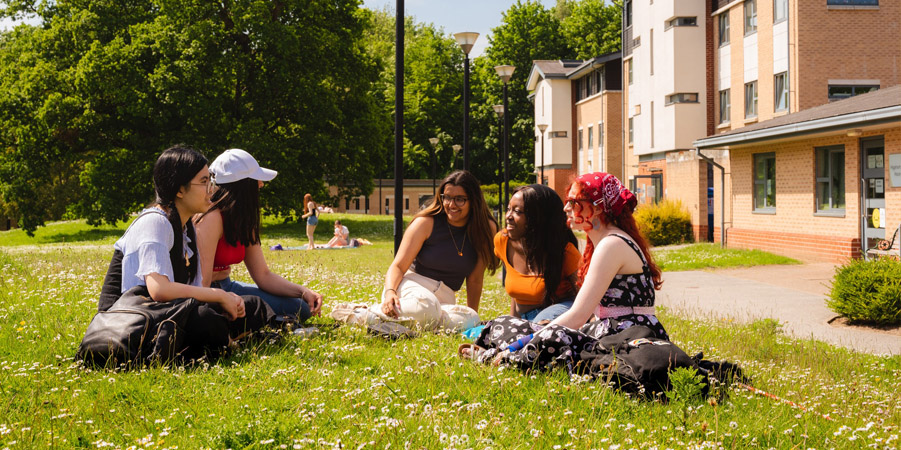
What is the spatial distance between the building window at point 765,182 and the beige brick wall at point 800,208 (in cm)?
19

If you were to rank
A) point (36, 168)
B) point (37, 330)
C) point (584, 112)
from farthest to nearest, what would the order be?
point (584, 112), point (36, 168), point (37, 330)

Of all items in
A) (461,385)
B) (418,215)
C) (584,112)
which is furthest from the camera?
(584,112)

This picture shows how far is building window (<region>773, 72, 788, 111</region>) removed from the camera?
2717cm

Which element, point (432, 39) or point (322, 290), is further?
point (432, 39)

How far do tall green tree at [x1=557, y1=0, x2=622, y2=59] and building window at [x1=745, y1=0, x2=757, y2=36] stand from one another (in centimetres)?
3583

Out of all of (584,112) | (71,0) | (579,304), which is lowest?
(579,304)

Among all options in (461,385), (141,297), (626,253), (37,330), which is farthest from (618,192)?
(37,330)

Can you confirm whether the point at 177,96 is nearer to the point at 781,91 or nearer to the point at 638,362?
the point at 781,91

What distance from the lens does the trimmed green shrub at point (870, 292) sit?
11.7 m

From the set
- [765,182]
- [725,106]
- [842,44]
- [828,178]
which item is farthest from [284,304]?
[725,106]

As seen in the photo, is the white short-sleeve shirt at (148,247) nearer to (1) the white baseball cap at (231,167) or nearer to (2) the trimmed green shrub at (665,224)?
(1) the white baseball cap at (231,167)

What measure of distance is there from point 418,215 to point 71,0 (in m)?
38.6

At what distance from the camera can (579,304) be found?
5559mm

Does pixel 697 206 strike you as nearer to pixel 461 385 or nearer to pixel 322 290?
pixel 322 290
